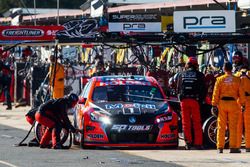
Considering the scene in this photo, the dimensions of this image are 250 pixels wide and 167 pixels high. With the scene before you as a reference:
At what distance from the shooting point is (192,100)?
19578mm

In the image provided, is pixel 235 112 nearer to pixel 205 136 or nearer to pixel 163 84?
pixel 205 136

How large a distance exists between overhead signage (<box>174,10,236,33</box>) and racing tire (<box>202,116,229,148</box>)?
7.07ft

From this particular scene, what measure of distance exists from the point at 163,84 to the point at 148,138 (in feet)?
25.4

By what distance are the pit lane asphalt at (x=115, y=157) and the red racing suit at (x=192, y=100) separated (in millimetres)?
390

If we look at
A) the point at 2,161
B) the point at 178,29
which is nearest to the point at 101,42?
the point at 178,29

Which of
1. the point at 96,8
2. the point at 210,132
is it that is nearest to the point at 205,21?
the point at 210,132

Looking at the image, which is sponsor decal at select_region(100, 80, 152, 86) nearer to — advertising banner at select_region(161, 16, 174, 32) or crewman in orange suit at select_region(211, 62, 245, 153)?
advertising banner at select_region(161, 16, 174, 32)

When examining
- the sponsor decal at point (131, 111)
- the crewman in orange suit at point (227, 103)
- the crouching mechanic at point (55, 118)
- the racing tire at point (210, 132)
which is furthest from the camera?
the racing tire at point (210, 132)

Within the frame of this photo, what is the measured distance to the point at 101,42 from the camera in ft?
69.6

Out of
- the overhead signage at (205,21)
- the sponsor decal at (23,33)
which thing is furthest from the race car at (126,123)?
the sponsor decal at (23,33)

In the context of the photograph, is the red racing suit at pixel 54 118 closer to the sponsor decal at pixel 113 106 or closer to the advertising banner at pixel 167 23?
the sponsor decal at pixel 113 106

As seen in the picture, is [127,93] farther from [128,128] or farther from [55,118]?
[55,118]

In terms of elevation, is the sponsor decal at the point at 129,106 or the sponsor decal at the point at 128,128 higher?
the sponsor decal at the point at 129,106

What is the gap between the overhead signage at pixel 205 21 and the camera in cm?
2089
